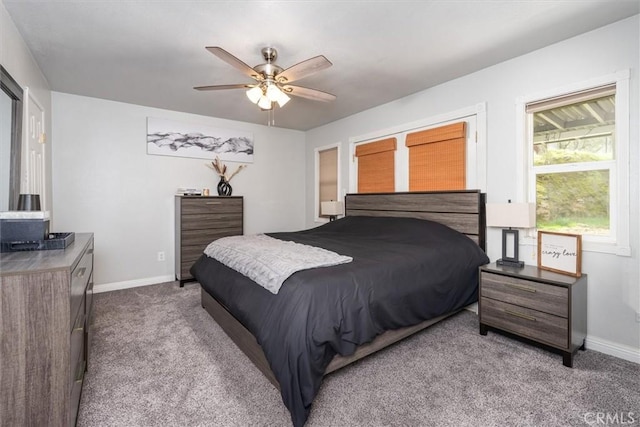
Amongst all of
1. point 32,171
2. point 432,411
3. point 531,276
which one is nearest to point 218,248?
point 32,171

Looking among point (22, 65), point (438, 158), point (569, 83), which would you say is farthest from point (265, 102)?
point (569, 83)

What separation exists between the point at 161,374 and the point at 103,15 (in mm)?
2497

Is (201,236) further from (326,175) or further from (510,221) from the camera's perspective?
(510,221)

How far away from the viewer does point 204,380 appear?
193cm

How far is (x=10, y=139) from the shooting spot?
212 centimetres

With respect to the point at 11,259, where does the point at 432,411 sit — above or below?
below

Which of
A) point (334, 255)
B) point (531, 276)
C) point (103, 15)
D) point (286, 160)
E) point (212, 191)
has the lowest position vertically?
point (531, 276)

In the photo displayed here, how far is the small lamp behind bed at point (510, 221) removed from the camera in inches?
96.7

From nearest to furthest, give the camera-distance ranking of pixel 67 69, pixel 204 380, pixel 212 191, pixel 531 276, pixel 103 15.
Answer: pixel 204 380
pixel 103 15
pixel 531 276
pixel 67 69
pixel 212 191

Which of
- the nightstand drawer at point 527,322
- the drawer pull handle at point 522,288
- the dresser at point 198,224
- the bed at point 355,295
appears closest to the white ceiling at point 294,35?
the bed at point 355,295

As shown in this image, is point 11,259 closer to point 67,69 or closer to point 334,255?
point 334,255

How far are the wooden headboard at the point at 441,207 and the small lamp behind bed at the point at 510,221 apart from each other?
269 millimetres

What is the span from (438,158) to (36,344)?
352cm

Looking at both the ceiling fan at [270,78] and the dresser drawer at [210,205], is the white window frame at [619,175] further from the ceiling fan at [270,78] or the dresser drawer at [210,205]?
the dresser drawer at [210,205]
